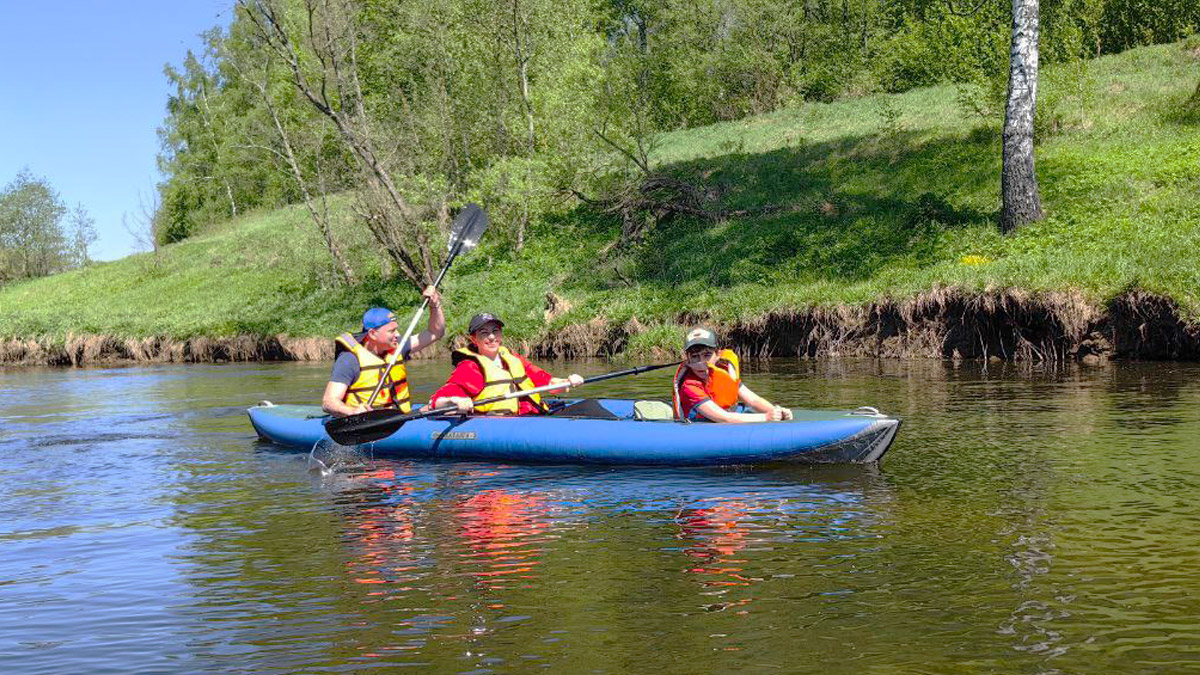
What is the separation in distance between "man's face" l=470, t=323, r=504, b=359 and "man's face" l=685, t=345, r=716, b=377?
1.76 m

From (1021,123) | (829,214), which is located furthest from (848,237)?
(1021,123)

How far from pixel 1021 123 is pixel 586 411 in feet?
30.9

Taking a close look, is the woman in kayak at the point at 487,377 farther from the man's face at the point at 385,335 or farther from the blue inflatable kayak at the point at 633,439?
the man's face at the point at 385,335

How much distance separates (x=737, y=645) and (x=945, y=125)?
785 inches

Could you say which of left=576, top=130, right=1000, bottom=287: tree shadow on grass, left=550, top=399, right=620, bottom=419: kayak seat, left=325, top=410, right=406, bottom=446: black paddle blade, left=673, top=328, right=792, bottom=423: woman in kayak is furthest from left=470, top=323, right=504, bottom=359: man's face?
left=576, top=130, right=1000, bottom=287: tree shadow on grass

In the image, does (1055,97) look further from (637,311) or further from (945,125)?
(637,311)

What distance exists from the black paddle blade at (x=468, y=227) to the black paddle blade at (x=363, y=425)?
410 centimetres

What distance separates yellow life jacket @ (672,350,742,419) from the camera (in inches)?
326

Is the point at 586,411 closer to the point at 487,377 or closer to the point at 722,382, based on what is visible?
the point at 487,377

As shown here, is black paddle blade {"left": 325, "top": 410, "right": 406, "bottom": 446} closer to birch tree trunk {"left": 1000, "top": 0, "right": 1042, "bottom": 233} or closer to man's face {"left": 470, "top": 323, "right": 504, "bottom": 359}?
man's face {"left": 470, "top": 323, "right": 504, "bottom": 359}

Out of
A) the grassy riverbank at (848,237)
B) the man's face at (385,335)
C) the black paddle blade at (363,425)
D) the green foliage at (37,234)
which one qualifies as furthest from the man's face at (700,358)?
the green foliage at (37,234)

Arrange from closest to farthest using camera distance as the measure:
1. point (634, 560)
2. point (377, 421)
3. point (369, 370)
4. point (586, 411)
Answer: point (634, 560), point (377, 421), point (586, 411), point (369, 370)

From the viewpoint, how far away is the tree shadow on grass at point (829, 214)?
17625 millimetres

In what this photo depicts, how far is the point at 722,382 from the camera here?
8312mm
